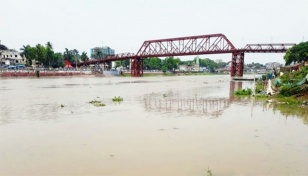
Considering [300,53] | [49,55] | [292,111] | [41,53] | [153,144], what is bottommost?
[292,111]

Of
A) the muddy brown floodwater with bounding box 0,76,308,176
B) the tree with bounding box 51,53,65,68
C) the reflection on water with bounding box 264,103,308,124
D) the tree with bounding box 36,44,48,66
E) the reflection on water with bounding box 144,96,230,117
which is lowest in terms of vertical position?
the reflection on water with bounding box 144,96,230,117

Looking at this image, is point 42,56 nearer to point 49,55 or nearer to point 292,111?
point 49,55

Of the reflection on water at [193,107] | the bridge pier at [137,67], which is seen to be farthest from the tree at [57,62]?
the reflection on water at [193,107]

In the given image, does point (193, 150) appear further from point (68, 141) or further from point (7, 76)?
point (7, 76)

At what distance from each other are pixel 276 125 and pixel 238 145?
4583 mm

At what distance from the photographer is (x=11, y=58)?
4444 inches

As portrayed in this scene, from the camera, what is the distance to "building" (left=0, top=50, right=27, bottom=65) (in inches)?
4259

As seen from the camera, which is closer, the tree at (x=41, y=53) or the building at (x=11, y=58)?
the tree at (x=41, y=53)

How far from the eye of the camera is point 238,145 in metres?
9.73

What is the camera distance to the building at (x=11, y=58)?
108188 mm

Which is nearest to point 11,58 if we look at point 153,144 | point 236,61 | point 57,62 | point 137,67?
point 57,62

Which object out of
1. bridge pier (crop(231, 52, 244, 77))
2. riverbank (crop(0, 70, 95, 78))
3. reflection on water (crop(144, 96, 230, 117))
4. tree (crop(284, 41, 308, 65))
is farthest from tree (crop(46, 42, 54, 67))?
reflection on water (crop(144, 96, 230, 117))

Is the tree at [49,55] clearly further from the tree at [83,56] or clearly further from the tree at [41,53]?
the tree at [83,56]

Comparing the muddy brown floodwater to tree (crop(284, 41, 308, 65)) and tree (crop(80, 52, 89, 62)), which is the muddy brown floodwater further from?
tree (crop(80, 52, 89, 62))
